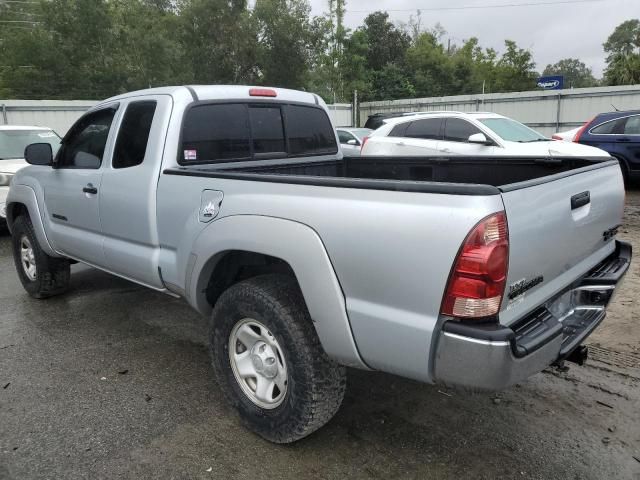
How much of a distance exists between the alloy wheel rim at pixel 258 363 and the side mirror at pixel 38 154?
103 inches

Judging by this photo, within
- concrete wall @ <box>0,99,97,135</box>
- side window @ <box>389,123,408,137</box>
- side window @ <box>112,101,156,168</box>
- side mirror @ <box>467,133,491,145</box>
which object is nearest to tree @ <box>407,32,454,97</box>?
concrete wall @ <box>0,99,97,135</box>

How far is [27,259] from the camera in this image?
5172mm

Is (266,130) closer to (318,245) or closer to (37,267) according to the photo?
(318,245)

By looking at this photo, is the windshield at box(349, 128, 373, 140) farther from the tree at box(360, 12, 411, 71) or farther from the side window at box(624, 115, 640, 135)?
the tree at box(360, 12, 411, 71)

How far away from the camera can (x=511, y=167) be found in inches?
143

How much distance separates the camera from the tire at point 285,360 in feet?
8.07

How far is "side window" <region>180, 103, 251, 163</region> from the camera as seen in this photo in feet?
11.2

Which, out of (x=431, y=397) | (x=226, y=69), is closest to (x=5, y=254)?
(x=431, y=397)

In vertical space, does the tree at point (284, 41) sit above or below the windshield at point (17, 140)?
above

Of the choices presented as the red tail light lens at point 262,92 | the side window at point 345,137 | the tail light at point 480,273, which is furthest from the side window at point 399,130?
the tail light at point 480,273

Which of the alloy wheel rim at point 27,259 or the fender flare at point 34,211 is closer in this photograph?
the fender flare at point 34,211

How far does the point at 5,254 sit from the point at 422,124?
6.99m

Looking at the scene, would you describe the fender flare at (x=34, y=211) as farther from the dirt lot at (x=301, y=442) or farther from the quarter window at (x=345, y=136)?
the quarter window at (x=345, y=136)

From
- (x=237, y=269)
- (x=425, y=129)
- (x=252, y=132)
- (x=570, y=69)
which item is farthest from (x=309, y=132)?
(x=570, y=69)
